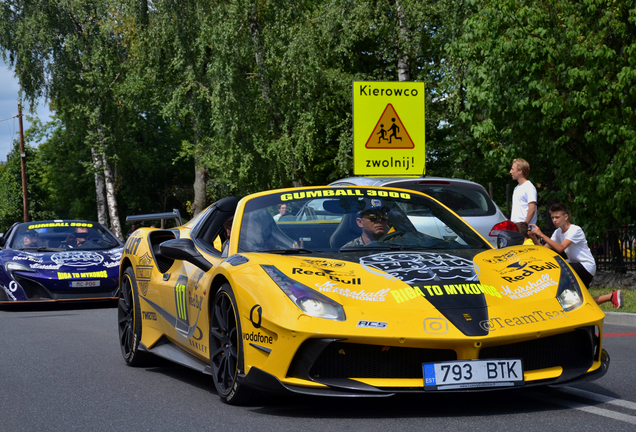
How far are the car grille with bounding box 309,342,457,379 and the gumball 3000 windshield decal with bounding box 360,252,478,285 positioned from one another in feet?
1.46

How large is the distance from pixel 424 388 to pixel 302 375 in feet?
2.10

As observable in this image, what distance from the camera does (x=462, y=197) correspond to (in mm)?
11352

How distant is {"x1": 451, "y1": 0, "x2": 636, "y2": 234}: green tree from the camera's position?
47.4 feet

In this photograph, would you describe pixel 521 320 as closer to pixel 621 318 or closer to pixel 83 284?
pixel 621 318

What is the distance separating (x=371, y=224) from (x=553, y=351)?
62.7 inches

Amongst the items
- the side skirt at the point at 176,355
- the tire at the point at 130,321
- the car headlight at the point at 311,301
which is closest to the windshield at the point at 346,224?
the car headlight at the point at 311,301

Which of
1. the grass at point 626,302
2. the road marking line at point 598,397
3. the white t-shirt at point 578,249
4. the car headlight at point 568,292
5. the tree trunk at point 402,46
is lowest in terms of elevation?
the grass at point 626,302

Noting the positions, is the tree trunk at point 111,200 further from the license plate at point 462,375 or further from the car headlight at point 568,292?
the license plate at point 462,375

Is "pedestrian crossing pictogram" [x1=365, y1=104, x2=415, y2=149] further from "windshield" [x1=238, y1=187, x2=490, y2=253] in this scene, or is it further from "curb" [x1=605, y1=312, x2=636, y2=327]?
"windshield" [x1=238, y1=187, x2=490, y2=253]

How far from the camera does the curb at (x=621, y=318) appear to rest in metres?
10.4

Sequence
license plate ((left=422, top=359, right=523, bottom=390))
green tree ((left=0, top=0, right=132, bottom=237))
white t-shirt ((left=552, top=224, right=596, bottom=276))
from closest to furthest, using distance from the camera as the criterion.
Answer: license plate ((left=422, top=359, right=523, bottom=390)) < white t-shirt ((left=552, top=224, right=596, bottom=276)) < green tree ((left=0, top=0, right=132, bottom=237))

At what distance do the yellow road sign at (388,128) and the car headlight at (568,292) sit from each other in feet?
30.3

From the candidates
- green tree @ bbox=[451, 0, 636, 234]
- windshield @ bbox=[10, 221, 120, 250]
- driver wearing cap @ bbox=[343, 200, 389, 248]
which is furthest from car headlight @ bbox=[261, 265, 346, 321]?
green tree @ bbox=[451, 0, 636, 234]

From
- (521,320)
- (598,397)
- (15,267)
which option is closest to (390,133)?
(15,267)
